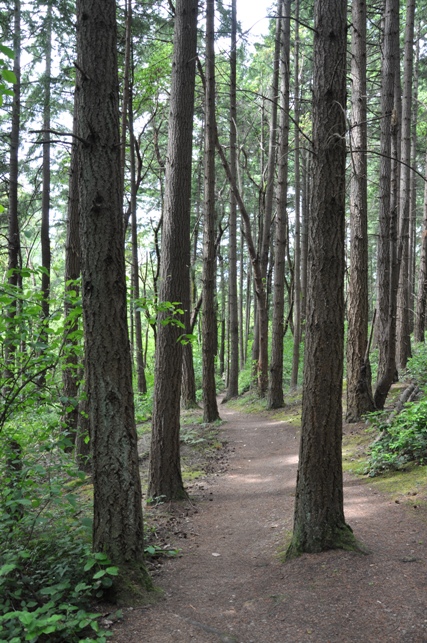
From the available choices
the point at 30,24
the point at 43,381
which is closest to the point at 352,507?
the point at 43,381

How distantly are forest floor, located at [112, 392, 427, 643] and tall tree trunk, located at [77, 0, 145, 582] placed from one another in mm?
635

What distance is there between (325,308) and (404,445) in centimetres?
340

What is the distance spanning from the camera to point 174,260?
677 cm

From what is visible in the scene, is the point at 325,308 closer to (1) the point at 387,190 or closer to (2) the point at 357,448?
(2) the point at 357,448

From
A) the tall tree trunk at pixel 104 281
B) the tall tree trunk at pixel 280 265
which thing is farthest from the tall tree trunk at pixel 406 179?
the tall tree trunk at pixel 104 281

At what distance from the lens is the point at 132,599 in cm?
385

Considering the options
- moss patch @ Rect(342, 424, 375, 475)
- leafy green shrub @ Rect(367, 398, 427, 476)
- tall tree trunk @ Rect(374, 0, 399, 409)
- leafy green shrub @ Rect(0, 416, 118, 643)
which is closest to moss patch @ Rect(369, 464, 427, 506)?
leafy green shrub @ Rect(367, 398, 427, 476)

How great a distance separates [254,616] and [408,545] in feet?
5.39

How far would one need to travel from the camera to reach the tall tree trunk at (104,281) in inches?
156

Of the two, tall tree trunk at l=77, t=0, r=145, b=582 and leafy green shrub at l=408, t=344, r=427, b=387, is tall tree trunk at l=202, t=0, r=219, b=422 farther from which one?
tall tree trunk at l=77, t=0, r=145, b=582

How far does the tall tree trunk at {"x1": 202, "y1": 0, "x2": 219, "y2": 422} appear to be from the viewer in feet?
37.6

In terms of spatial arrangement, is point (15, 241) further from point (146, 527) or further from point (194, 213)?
point (194, 213)

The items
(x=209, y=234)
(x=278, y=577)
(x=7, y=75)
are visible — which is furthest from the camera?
(x=209, y=234)

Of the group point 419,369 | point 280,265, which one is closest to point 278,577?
point 419,369
